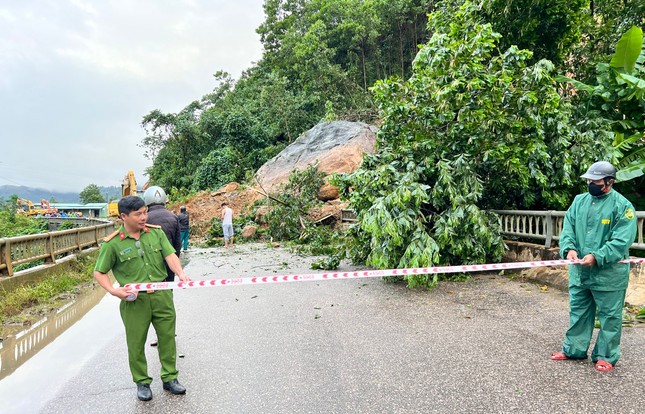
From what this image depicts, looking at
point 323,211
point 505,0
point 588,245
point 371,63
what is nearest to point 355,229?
point 588,245

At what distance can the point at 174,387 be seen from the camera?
3.64 m

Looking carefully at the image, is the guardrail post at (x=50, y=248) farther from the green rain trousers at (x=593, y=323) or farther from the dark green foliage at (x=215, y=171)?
the dark green foliage at (x=215, y=171)

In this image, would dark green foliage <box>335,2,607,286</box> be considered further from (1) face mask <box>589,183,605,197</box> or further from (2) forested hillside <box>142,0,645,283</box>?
(1) face mask <box>589,183,605,197</box>

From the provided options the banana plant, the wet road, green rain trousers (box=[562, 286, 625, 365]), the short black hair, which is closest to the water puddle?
the wet road

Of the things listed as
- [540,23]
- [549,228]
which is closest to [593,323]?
[549,228]

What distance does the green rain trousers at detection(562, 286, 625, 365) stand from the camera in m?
3.72

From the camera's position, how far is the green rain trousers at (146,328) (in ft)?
11.6

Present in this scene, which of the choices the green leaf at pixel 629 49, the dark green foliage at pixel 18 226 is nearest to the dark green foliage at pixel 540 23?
the green leaf at pixel 629 49

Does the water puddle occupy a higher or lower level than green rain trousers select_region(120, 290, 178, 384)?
lower

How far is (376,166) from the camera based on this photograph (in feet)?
28.1

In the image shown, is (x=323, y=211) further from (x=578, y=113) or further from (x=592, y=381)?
(x=592, y=381)

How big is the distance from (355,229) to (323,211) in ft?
30.7

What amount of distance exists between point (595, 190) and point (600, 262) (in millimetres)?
653

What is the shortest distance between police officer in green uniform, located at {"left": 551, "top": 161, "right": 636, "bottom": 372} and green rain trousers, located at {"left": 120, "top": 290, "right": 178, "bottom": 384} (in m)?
3.57
